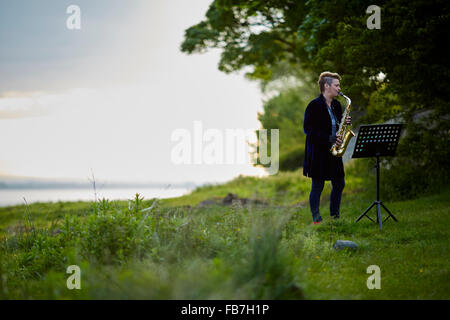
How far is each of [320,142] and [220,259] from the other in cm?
429

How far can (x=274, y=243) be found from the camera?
4.12m

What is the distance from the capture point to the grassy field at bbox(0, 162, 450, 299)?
12.4 ft

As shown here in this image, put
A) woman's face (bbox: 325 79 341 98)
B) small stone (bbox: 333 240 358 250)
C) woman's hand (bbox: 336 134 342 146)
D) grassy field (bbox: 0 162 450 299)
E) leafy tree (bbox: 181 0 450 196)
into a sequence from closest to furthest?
1. grassy field (bbox: 0 162 450 299)
2. small stone (bbox: 333 240 358 250)
3. woman's hand (bbox: 336 134 342 146)
4. woman's face (bbox: 325 79 341 98)
5. leafy tree (bbox: 181 0 450 196)

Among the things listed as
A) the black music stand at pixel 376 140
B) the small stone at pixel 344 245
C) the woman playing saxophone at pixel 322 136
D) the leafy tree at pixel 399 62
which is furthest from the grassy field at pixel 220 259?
the leafy tree at pixel 399 62

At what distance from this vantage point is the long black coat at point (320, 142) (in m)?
7.98

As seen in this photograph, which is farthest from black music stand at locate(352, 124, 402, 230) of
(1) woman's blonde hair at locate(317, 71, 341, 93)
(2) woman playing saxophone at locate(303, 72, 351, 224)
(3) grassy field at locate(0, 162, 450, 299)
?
(3) grassy field at locate(0, 162, 450, 299)

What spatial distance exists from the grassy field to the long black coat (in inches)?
41.2

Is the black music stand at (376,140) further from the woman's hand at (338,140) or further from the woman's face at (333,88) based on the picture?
the woman's face at (333,88)

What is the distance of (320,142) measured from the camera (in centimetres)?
799

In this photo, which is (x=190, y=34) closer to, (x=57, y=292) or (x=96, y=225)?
(x=96, y=225)

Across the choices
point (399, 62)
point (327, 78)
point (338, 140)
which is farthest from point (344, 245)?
point (399, 62)

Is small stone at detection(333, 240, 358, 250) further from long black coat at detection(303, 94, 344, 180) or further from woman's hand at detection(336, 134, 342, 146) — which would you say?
woman's hand at detection(336, 134, 342, 146)

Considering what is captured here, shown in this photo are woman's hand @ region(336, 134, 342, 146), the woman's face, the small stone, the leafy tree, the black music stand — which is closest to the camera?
the small stone
